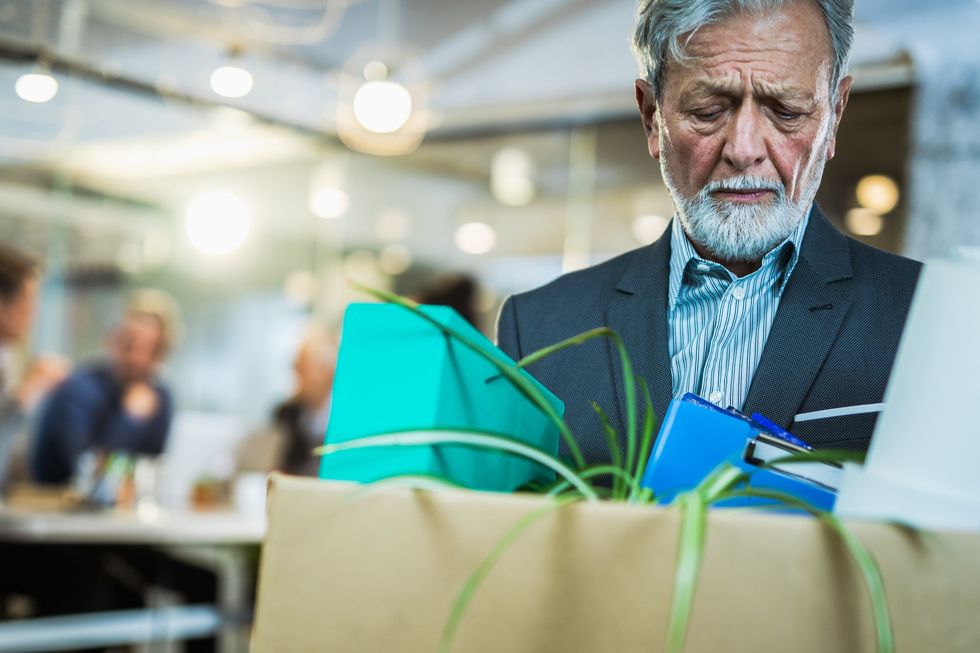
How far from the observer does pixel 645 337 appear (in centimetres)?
113

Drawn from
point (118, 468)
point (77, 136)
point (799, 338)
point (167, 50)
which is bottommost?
point (118, 468)

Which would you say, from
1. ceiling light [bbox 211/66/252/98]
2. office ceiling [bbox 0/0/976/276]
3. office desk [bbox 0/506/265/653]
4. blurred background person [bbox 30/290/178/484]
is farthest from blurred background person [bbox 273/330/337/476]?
ceiling light [bbox 211/66/252/98]

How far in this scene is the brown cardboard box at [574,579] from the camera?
562 millimetres

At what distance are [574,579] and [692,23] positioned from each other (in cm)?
68

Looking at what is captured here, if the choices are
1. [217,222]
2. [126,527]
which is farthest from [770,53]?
[217,222]

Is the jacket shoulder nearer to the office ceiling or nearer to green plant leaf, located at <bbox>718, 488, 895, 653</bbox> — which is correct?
green plant leaf, located at <bbox>718, 488, 895, 653</bbox>

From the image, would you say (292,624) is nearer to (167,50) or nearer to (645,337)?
(645,337)

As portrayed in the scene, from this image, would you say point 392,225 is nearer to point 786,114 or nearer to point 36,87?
point 36,87

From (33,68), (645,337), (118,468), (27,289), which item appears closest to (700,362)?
(645,337)

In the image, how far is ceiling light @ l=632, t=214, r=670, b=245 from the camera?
5543mm

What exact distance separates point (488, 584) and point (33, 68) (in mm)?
5176

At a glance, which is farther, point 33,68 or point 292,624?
point 33,68

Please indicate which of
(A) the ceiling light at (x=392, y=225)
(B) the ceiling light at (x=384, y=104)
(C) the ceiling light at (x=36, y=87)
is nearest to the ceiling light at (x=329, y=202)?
(A) the ceiling light at (x=392, y=225)

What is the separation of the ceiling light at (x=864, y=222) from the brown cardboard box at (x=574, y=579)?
4.41 meters
